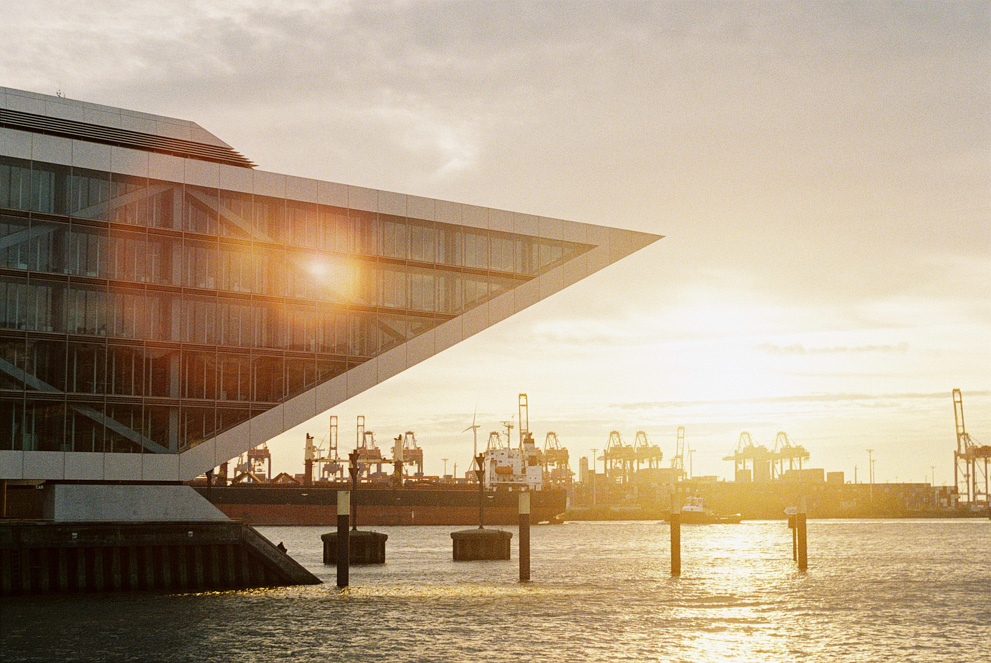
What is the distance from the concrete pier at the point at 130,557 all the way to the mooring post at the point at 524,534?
11.5m

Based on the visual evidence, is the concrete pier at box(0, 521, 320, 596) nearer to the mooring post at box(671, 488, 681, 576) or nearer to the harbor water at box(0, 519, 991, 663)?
the harbor water at box(0, 519, 991, 663)

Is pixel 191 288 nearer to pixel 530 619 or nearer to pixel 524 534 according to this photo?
pixel 524 534

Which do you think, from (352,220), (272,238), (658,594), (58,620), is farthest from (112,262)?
(658,594)

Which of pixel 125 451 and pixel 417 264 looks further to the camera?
pixel 417 264

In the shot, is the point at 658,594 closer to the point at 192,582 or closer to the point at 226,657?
the point at 192,582

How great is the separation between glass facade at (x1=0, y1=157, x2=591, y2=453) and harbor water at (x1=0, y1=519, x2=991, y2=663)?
32.5 feet

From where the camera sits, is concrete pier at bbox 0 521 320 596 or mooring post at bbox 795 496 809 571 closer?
concrete pier at bbox 0 521 320 596

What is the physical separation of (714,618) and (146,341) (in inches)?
1131

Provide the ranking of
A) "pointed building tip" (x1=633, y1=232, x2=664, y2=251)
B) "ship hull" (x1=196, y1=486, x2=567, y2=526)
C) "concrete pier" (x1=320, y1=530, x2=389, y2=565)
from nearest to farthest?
1. "pointed building tip" (x1=633, y1=232, x2=664, y2=251)
2. "concrete pier" (x1=320, y1=530, x2=389, y2=565)
3. "ship hull" (x1=196, y1=486, x2=567, y2=526)

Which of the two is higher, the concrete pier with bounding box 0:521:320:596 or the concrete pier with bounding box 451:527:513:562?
the concrete pier with bounding box 0:521:320:596

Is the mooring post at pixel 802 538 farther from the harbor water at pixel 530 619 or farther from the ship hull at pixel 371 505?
the ship hull at pixel 371 505

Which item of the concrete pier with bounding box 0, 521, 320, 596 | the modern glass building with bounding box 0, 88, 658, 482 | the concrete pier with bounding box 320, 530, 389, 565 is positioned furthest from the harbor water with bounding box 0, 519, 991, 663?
the modern glass building with bounding box 0, 88, 658, 482

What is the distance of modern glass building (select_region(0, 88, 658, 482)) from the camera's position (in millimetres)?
52281

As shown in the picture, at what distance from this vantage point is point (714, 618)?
45.3m
